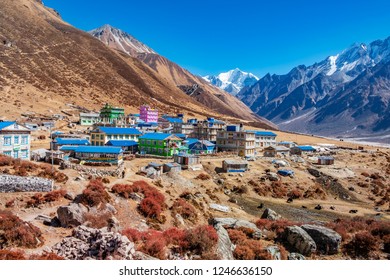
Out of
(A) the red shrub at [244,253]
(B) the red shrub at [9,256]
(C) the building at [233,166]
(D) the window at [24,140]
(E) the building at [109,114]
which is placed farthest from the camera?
(E) the building at [109,114]

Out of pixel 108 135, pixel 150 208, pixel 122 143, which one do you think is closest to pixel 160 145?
pixel 122 143

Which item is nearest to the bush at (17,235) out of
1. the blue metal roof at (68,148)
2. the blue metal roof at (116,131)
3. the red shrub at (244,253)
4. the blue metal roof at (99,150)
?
the red shrub at (244,253)

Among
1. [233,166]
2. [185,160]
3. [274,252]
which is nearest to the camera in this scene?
[274,252]

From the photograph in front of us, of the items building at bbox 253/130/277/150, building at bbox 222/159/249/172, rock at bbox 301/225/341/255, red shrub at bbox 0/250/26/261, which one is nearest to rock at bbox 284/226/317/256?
rock at bbox 301/225/341/255

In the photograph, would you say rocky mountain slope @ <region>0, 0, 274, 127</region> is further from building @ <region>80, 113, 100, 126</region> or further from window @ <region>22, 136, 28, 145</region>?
window @ <region>22, 136, 28, 145</region>

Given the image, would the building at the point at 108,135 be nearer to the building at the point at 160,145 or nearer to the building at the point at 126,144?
the building at the point at 126,144

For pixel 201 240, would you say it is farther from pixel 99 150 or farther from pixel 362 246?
pixel 99 150

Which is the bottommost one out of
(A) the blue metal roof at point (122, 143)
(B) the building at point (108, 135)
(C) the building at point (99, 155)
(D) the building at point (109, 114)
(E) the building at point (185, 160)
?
(E) the building at point (185, 160)
